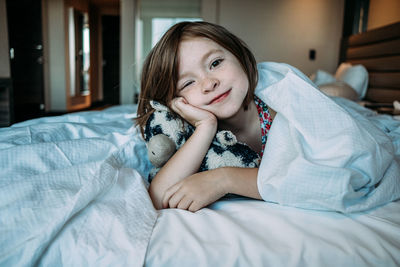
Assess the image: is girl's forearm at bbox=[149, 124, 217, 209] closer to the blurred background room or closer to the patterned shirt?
the patterned shirt

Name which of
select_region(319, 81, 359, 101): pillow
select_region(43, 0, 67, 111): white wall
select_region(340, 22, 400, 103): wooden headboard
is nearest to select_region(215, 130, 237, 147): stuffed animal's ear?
select_region(319, 81, 359, 101): pillow

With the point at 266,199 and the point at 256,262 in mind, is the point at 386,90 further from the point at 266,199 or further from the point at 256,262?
the point at 256,262

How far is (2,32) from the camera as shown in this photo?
3.42m

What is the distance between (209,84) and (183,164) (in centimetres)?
22

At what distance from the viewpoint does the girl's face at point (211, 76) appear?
789 mm

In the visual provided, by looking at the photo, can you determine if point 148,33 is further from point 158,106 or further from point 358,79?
point 158,106

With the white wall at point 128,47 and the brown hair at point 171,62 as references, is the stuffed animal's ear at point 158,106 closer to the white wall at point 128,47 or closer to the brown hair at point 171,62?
the brown hair at point 171,62

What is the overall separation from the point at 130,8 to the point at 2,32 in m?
1.95

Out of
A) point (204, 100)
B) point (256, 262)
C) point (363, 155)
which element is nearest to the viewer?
point (256, 262)

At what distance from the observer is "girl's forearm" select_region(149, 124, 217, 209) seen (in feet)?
2.13

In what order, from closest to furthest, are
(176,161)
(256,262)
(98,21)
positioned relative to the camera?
(256,262), (176,161), (98,21)

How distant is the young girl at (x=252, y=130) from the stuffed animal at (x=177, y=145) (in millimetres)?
40

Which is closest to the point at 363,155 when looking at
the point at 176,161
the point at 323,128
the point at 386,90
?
the point at 323,128

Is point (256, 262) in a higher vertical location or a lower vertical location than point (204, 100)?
lower
